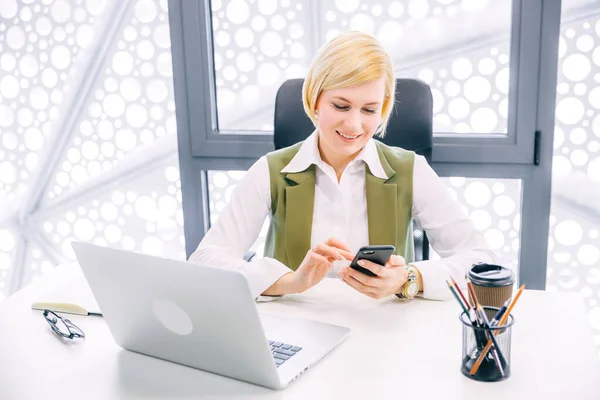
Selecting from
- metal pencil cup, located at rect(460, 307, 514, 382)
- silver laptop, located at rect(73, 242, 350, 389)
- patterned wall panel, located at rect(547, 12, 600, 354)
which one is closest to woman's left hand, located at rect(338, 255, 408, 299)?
silver laptop, located at rect(73, 242, 350, 389)

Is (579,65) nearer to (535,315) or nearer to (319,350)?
(535,315)

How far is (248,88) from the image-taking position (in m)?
2.61

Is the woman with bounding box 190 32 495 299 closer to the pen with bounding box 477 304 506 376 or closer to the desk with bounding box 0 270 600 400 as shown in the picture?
the desk with bounding box 0 270 600 400

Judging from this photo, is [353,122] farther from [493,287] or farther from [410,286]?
[493,287]

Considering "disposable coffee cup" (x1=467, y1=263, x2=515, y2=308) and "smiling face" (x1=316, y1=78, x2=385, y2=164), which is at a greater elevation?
"smiling face" (x1=316, y1=78, x2=385, y2=164)

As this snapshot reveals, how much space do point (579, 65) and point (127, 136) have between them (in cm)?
170

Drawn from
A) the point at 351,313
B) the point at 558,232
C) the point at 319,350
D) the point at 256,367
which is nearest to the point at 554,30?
the point at 558,232

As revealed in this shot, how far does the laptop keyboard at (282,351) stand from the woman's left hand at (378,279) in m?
0.22

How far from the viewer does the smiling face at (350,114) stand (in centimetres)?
160

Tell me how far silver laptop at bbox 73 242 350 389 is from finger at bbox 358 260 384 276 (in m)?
0.14

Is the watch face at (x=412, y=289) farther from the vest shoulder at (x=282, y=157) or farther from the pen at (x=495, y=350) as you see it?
the vest shoulder at (x=282, y=157)

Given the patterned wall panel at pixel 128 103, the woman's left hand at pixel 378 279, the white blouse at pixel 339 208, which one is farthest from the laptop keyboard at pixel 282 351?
the patterned wall panel at pixel 128 103

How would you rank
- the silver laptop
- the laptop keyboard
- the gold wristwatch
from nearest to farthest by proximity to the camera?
the silver laptop < the laptop keyboard < the gold wristwatch

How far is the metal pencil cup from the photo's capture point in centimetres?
109
